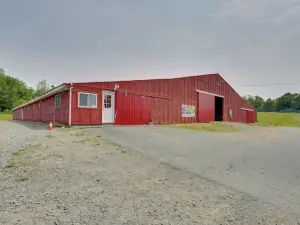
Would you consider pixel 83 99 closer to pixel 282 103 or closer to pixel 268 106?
pixel 282 103

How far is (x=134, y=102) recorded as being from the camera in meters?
16.2

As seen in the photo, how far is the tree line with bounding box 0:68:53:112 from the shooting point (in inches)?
2857

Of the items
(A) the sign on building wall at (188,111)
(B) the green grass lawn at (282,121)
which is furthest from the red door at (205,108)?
(B) the green grass lawn at (282,121)

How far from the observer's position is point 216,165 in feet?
16.3

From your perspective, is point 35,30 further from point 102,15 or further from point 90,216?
point 90,216

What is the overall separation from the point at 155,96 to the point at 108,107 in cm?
495

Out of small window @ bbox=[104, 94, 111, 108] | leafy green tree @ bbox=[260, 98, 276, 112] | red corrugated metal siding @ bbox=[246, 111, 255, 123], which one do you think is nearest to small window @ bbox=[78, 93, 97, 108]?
small window @ bbox=[104, 94, 111, 108]

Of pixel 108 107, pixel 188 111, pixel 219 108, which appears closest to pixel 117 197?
pixel 108 107

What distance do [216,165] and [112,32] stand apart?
12.2m

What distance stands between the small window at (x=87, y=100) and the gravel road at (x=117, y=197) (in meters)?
8.83

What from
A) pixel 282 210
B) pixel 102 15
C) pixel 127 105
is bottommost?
pixel 282 210

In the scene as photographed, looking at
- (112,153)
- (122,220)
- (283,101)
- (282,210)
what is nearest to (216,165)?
(282,210)

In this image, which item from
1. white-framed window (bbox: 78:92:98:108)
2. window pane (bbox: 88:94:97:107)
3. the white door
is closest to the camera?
white-framed window (bbox: 78:92:98:108)

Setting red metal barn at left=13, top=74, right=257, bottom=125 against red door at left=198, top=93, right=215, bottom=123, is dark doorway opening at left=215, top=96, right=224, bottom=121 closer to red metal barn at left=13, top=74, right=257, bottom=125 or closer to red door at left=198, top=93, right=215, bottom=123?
red metal barn at left=13, top=74, right=257, bottom=125
